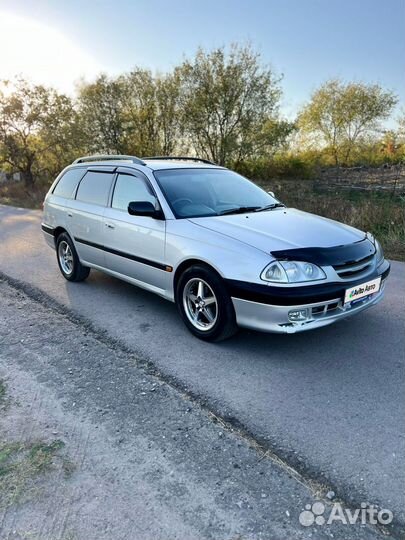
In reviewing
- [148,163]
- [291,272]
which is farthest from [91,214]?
[291,272]

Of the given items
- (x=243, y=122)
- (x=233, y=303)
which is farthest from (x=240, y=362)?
(x=243, y=122)

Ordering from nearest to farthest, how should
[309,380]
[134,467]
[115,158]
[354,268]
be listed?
[134,467], [309,380], [354,268], [115,158]

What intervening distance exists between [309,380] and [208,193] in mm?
2340

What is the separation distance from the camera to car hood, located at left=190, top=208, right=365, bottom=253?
358 centimetres

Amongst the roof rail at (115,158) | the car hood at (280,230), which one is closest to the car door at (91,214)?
the roof rail at (115,158)

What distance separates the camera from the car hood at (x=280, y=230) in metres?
3.58

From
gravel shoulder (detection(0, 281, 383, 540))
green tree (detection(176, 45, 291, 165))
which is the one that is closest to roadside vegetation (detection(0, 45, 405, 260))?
green tree (detection(176, 45, 291, 165))

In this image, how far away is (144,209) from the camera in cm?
418

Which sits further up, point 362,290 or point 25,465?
point 362,290

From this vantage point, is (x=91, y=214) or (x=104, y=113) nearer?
(x=91, y=214)

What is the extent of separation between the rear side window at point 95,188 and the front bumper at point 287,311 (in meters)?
2.48

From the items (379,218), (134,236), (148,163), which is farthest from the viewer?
(379,218)

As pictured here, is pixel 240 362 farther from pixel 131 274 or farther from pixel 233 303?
pixel 131 274

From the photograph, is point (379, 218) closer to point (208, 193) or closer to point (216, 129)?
point (208, 193)
